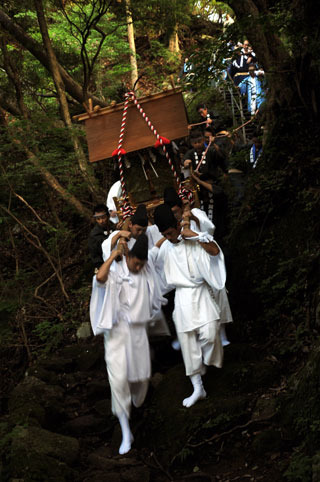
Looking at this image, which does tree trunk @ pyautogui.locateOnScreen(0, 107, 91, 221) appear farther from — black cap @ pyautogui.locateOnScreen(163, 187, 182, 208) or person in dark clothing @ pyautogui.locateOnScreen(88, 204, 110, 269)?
black cap @ pyautogui.locateOnScreen(163, 187, 182, 208)

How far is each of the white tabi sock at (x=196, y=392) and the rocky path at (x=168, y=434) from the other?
0.25 feet

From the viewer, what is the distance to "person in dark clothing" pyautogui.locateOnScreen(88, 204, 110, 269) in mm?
7375

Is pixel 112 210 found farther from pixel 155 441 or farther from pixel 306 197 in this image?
pixel 155 441

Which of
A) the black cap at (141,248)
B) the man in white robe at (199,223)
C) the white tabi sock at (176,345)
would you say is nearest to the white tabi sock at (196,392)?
the man in white robe at (199,223)

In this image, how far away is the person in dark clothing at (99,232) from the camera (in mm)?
7375

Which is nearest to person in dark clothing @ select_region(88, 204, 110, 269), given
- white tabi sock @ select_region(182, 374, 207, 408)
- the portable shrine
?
the portable shrine

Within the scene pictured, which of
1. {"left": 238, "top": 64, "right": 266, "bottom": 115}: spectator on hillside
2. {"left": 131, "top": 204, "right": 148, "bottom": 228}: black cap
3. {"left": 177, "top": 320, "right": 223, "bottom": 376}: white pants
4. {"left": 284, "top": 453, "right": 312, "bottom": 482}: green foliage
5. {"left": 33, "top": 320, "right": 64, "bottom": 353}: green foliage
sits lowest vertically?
{"left": 33, "top": 320, "right": 64, "bottom": 353}: green foliage

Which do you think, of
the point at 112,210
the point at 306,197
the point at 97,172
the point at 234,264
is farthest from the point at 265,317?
the point at 97,172

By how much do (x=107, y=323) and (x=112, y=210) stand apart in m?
2.90

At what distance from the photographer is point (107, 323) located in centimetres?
534

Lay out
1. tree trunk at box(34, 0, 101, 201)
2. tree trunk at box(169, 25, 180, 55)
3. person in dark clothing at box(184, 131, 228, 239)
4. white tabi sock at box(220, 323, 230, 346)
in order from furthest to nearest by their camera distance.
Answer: tree trunk at box(169, 25, 180, 55)
tree trunk at box(34, 0, 101, 201)
person in dark clothing at box(184, 131, 228, 239)
white tabi sock at box(220, 323, 230, 346)

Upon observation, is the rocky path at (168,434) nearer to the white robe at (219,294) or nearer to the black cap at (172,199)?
the white robe at (219,294)

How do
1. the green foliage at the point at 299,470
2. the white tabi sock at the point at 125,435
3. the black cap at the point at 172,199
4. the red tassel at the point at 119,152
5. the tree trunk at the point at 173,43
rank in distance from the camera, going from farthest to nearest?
the tree trunk at the point at 173,43
the red tassel at the point at 119,152
the black cap at the point at 172,199
the white tabi sock at the point at 125,435
the green foliage at the point at 299,470

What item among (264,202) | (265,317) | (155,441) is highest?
(264,202)
